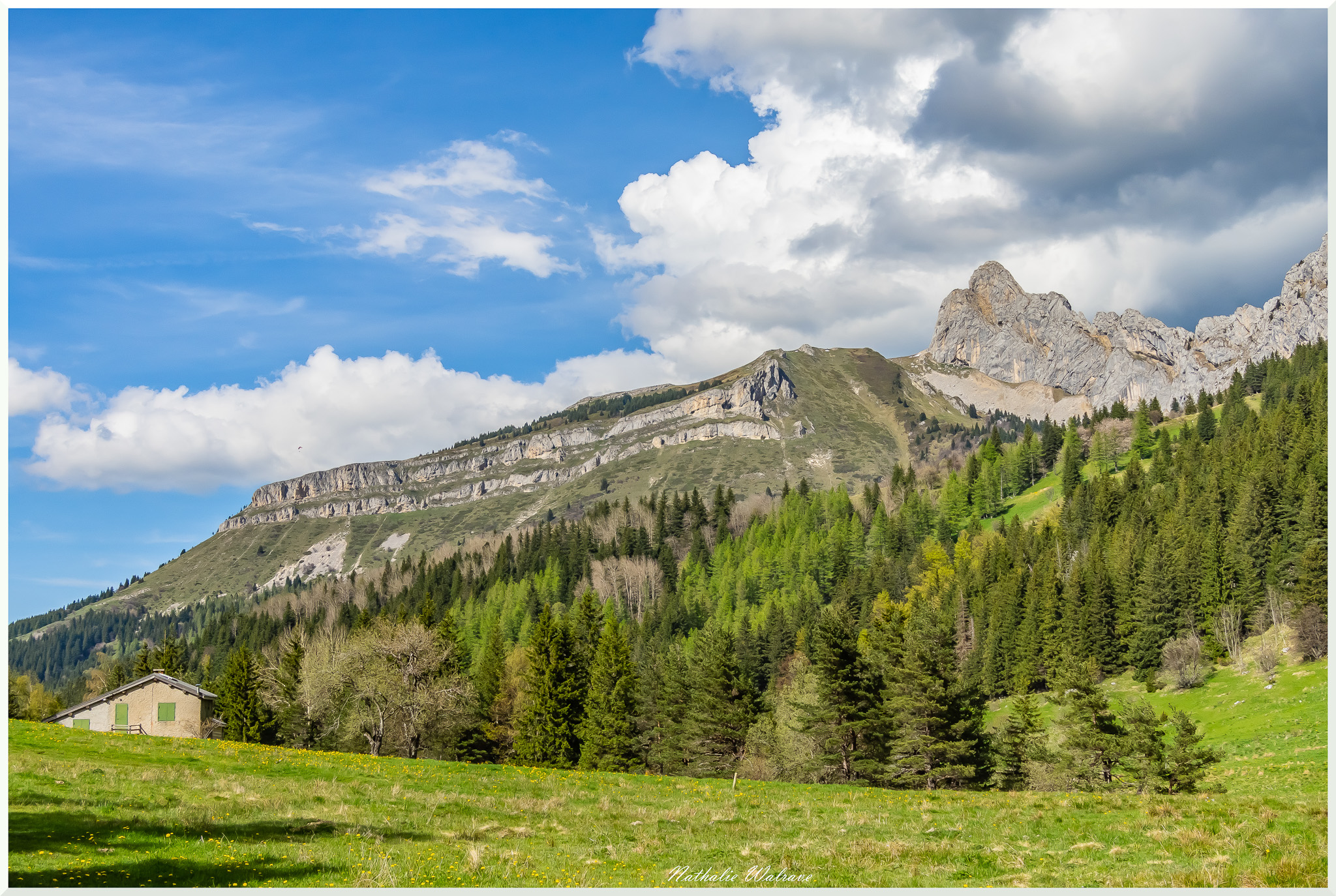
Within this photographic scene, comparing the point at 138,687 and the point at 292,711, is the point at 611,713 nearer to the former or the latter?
the point at 292,711

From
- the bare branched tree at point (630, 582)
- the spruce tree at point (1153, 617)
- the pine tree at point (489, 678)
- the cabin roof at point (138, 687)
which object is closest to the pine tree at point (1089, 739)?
the spruce tree at point (1153, 617)

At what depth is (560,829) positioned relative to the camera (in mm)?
23688

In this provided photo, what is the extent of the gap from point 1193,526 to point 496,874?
12395 centimetres

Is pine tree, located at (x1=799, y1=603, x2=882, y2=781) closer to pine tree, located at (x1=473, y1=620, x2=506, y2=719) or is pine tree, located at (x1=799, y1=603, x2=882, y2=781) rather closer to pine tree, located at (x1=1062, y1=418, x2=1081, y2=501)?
pine tree, located at (x1=473, y1=620, x2=506, y2=719)

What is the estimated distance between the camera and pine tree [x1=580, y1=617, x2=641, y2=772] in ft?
237

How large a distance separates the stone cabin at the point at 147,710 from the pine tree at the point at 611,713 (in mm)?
34171

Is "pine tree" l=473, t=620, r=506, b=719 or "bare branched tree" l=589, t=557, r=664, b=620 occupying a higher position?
"bare branched tree" l=589, t=557, r=664, b=620

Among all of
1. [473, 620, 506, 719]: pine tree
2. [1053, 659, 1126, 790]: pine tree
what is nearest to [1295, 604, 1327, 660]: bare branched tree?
[1053, 659, 1126, 790]: pine tree

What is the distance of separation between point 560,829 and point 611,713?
169 ft

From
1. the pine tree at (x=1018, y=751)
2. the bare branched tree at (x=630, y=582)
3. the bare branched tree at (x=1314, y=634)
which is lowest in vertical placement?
the pine tree at (x=1018, y=751)

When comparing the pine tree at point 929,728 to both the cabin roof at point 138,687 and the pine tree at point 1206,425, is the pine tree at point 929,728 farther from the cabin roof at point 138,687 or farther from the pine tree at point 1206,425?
the pine tree at point 1206,425

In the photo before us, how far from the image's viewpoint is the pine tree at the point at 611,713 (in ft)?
237

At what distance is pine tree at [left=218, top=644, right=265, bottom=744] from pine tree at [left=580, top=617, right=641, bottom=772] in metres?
34.8

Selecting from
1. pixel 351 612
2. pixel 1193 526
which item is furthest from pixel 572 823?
pixel 351 612
